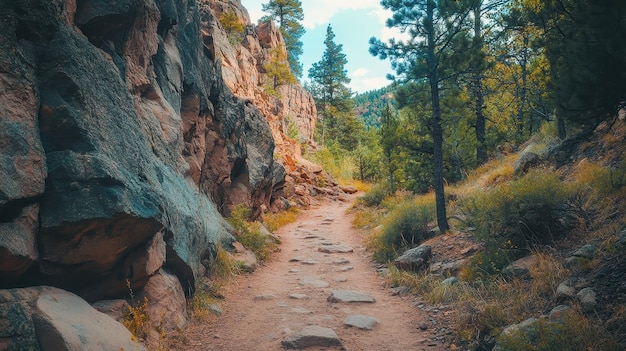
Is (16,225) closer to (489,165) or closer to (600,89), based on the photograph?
(600,89)

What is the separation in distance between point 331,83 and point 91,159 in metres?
46.1

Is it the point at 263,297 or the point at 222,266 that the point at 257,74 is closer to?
the point at 222,266

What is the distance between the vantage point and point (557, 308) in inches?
173

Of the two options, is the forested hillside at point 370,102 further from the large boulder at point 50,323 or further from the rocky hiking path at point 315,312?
the large boulder at point 50,323

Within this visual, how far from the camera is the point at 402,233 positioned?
34.4 feet

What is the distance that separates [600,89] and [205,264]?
722cm

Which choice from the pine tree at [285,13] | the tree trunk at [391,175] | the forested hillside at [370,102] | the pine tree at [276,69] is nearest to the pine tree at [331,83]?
the pine tree at [285,13]

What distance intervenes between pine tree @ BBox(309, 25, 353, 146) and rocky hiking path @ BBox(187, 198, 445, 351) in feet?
124

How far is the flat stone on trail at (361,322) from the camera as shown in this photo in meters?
5.91

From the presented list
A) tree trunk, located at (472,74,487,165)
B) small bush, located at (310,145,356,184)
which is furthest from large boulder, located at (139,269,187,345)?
small bush, located at (310,145,356,184)

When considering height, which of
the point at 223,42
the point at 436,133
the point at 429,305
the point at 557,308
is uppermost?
the point at 223,42

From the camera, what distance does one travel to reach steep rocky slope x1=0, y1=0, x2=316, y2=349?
352 cm

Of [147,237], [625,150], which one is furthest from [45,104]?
[625,150]

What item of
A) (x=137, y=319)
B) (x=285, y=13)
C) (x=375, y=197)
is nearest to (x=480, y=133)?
(x=375, y=197)
